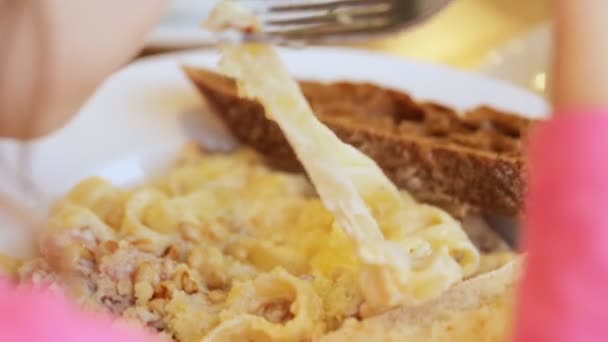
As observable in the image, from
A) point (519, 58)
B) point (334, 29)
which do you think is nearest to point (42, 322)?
point (334, 29)

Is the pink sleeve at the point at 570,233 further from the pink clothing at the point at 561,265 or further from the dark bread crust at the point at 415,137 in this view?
the dark bread crust at the point at 415,137

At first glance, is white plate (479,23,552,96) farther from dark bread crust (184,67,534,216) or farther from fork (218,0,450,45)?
fork (218,0,450,45)

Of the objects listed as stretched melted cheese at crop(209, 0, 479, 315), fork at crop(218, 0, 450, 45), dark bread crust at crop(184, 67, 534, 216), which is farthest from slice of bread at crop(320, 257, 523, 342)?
fork at crop(218, 0, 450, 45)

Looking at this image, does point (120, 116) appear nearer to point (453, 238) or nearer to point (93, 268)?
point (93, 268)

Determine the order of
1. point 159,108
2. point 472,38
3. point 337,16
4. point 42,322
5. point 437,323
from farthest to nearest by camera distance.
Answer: point 472,38 → point 159,108 → point 337,16 → point 437,323 → point 42,322

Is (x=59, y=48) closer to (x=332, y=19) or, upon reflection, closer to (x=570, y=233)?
(x=332, y=19)

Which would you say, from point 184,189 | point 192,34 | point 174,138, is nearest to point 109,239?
point 184,189
